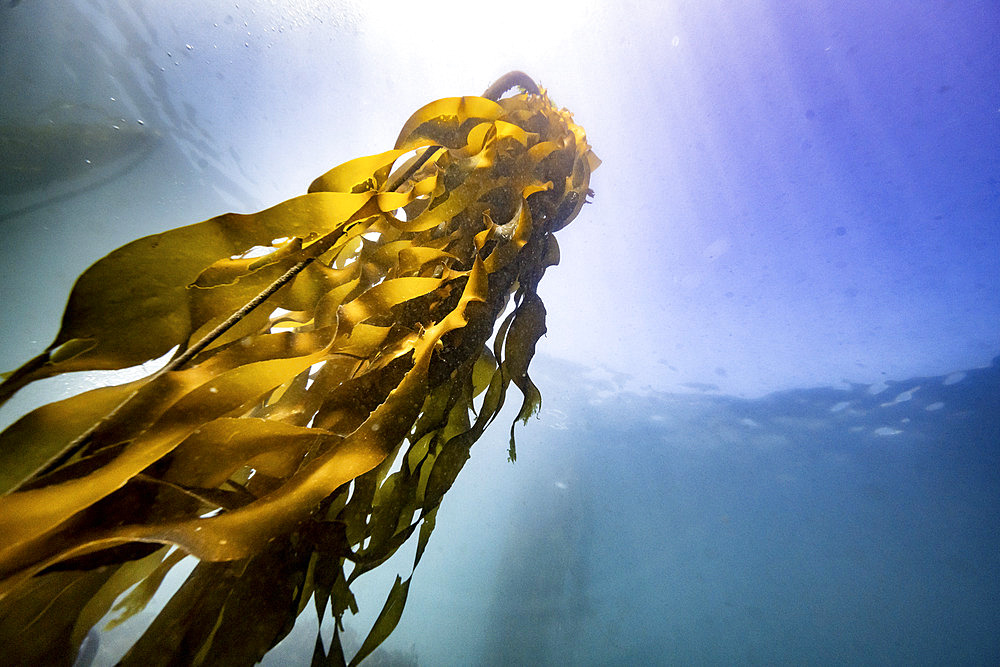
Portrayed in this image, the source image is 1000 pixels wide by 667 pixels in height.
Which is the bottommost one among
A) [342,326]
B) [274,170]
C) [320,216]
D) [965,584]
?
[342,326]

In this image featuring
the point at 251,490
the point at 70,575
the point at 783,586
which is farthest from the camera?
the point at 783,586

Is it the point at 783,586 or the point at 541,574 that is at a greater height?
the point at 783,586

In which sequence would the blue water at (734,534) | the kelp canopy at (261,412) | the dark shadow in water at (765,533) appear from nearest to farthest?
→ the kelp canopy at (261,412), the dark shadow in water at (765,533), the blue water at (734,534)

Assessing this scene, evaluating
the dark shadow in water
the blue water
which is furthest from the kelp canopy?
Answer: the dark shadow in water

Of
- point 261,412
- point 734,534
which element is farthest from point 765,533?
point 261,412

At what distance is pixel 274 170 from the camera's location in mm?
11258

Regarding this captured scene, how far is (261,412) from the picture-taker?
0.93m

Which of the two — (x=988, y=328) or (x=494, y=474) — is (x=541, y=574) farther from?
(x=988, y=328)

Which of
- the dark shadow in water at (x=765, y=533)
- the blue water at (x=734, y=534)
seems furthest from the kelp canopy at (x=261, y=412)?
the dark shadow in water at (x=765, y=533)

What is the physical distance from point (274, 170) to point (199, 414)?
13441mm

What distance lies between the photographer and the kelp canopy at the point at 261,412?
0.56 meters

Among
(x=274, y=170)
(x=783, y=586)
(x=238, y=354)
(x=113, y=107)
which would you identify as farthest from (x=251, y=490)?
(x=783, y=586)

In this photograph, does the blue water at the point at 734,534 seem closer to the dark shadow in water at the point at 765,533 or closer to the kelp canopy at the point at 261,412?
the dark shadow in water at the point at 765,533

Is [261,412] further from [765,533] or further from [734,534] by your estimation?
[765,533]
